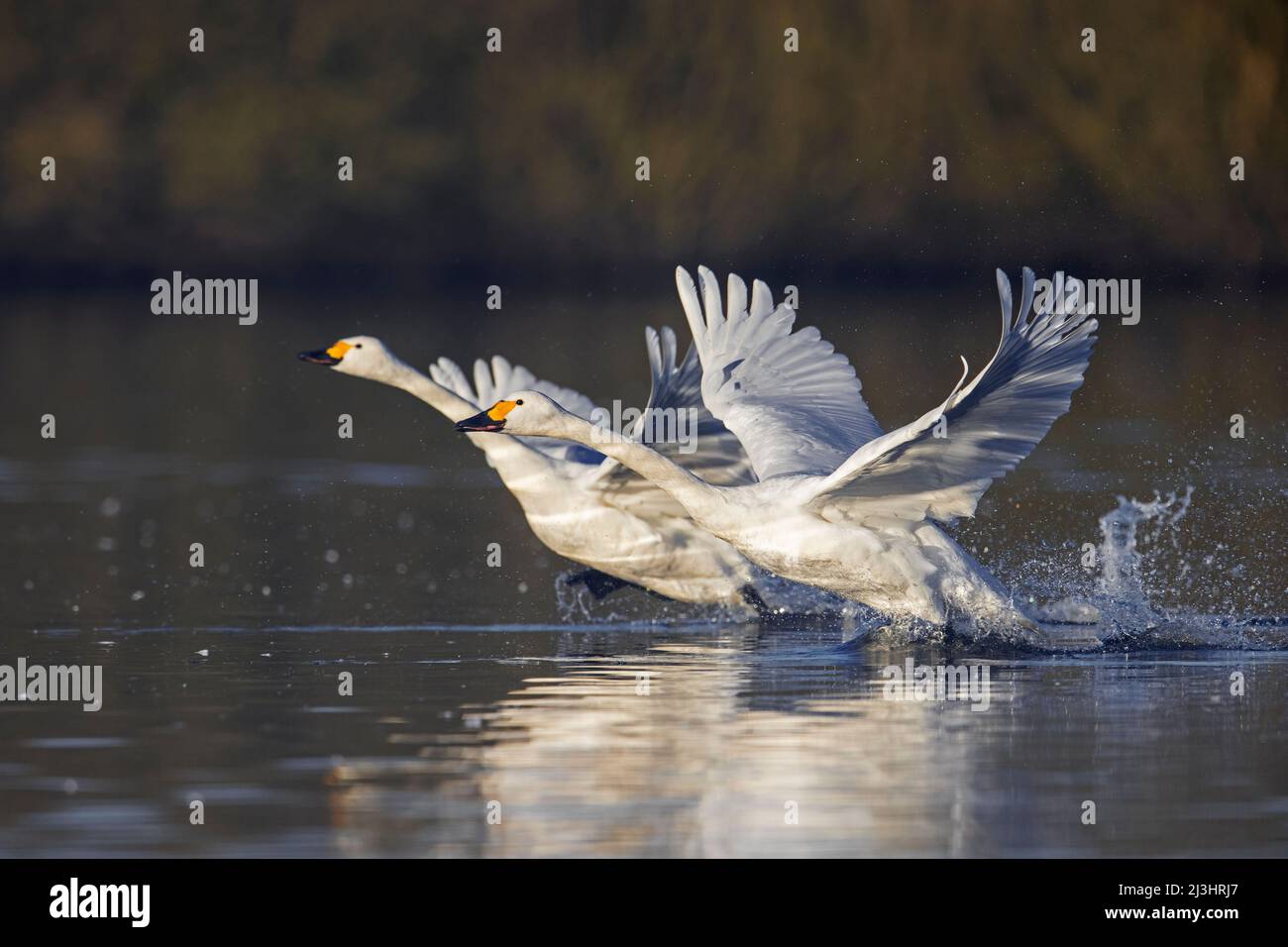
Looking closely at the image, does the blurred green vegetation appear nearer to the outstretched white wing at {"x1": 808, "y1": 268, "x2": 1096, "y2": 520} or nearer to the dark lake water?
the dark lake water

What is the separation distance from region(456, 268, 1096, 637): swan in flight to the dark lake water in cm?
43

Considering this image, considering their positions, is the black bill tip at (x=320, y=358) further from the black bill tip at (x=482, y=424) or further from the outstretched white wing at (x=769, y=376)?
the black bill tip at (x=482, y=424)

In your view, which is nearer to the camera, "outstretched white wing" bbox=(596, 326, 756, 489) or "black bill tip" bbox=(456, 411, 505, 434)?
"black bill tip" bbox=(456, 411, 505, 434)

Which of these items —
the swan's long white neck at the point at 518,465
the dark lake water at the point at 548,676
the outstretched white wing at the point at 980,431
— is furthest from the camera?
the swan's long white neck at the point at 518,465

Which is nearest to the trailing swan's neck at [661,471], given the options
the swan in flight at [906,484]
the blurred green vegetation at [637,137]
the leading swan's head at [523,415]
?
the swan in flight at [906,484]

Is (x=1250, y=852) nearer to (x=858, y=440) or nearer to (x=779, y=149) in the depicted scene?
(x=858, y=440)

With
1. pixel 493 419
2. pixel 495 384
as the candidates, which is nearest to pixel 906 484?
pixel 493 419

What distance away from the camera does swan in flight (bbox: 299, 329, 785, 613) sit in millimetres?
17578

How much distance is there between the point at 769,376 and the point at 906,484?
114 inches

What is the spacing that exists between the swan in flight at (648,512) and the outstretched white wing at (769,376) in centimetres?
25

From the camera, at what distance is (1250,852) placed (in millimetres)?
10438

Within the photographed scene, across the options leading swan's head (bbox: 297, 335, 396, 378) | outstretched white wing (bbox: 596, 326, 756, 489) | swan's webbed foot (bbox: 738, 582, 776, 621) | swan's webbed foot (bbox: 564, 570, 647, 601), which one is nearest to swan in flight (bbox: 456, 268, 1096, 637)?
outstretched white wing (bbox: 596, 326, 756, 489)

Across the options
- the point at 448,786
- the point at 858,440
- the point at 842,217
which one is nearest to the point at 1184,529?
the point at 858,440

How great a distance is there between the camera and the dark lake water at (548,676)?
1111 centimetres
